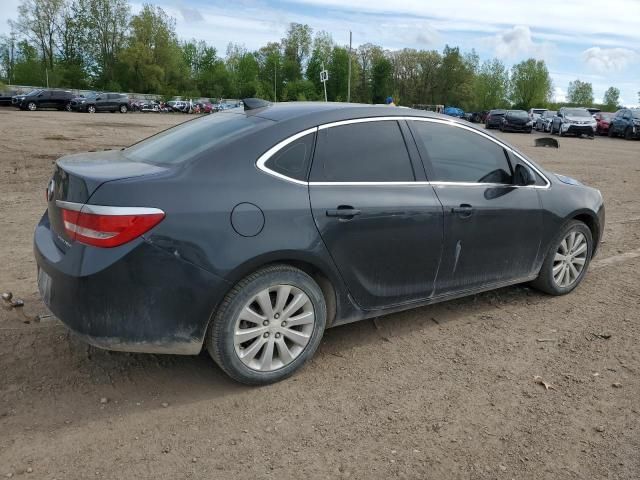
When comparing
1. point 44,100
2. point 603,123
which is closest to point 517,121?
point 603,123

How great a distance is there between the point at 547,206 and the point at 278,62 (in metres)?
104

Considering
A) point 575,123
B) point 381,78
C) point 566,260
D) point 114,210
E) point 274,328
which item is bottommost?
point 274,328

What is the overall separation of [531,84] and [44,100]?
9704 cm

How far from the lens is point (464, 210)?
400 centimetres

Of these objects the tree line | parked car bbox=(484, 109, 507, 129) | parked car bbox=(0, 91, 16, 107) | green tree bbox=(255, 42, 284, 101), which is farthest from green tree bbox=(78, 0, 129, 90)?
parked car bbox=(484, 109, 507, 129)

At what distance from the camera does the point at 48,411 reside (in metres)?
3.02

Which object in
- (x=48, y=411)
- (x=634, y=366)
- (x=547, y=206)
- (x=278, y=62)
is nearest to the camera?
(x=48, y=411)

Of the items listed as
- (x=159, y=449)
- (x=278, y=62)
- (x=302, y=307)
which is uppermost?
(x=278, y=62)

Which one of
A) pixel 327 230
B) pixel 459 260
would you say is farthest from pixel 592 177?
pixel 327 230

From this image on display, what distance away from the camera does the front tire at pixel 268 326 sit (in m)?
3.12

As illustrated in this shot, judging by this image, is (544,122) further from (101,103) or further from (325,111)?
(325,111)

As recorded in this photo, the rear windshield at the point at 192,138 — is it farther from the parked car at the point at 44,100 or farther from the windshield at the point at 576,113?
the parked car at the point at 44,100

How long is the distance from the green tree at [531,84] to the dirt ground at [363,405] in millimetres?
114891

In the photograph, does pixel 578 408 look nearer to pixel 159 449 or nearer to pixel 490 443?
pixel 490 443
